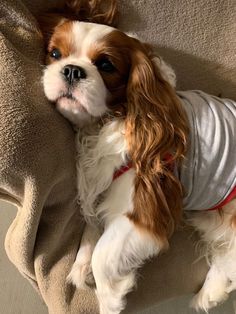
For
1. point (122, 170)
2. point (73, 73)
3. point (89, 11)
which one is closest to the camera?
point (73, 73)

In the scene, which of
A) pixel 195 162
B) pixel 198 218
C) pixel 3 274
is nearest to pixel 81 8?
pixel 195 162

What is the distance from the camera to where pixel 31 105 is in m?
0.93

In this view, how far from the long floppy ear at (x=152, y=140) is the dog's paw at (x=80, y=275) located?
18 cm

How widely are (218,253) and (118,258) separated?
0.99ft

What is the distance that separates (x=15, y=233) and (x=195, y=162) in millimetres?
433

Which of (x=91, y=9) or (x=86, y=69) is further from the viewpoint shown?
(x=91, y=9)

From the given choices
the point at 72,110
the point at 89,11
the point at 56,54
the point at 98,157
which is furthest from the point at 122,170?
the point at 89,11

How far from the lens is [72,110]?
0.98 m

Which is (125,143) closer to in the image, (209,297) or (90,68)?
(90,68)

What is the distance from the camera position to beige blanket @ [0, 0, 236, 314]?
0.92 metres

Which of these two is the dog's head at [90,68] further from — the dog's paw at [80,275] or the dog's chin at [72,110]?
the dog's paw at [80,275]

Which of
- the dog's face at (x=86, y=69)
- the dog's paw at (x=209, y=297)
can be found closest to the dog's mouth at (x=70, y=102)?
the dog's face at (x=86, y=69)

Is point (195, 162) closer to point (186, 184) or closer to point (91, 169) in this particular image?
point (186, 184)

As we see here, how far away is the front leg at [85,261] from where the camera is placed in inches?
43.2
